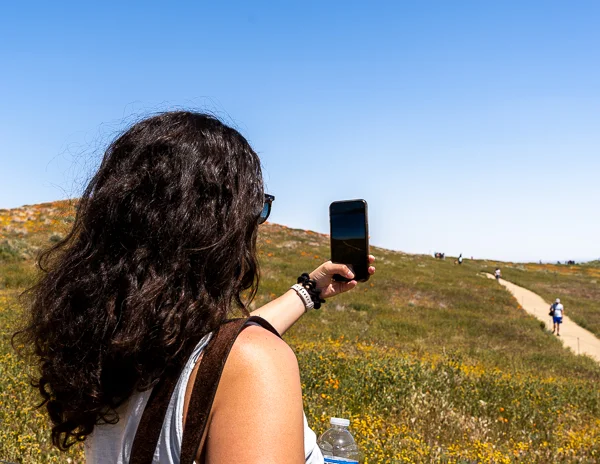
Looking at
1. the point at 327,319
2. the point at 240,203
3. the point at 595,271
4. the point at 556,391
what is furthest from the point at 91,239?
the point at 595,271

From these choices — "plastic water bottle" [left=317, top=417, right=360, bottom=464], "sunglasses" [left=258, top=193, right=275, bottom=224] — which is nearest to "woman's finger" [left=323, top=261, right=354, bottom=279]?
"plastic water bottle" [left=317, top=417, right=360, bottom=464]

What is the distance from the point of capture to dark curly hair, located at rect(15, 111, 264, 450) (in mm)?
1439

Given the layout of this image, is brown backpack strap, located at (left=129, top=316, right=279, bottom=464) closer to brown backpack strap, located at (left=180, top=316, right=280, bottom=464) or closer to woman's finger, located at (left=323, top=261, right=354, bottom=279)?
brown backpack strap, located at (left=180, top=316, right=280, bottom=464)

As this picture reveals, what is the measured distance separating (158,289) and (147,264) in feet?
0.29

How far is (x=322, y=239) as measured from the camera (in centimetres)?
5444

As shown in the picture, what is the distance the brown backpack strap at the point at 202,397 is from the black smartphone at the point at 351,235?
1472 mm

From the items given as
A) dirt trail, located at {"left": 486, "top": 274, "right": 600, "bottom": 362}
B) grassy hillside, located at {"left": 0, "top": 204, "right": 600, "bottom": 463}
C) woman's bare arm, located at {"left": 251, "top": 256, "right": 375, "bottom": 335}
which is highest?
woman's bare arm, located at {"left": 251, "top": 256, "right": 375, "bottom": 335}

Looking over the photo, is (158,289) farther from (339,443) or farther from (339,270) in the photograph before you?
(339,443)

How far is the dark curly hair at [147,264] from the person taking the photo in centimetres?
144

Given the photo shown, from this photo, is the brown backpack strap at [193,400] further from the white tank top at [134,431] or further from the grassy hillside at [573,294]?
the grassy hillside at [573,294]

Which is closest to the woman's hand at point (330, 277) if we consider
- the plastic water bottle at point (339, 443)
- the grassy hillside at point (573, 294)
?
the plastic water bottle at point (339, 443)

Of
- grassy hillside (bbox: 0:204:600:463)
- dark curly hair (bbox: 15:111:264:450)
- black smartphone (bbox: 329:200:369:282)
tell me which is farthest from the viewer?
grassy hillside (bbox: 0:204:600:463)

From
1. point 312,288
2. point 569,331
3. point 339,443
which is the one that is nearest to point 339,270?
point 312,288

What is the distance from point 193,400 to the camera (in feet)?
4.20
